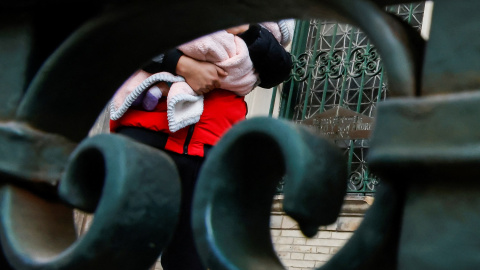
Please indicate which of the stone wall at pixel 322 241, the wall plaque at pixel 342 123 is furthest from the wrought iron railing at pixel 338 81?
the stone wall at pixel 322 241

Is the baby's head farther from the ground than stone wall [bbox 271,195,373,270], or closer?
farther from the ground

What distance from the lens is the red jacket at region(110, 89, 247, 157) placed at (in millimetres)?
2605

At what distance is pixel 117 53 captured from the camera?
2.99ft

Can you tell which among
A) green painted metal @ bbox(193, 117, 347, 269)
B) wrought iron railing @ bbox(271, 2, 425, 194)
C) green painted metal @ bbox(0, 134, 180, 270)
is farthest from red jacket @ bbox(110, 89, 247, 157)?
wrought iron railing @ bbox(271, 2, 425, 194)

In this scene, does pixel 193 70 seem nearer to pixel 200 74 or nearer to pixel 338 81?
pixel 200 74

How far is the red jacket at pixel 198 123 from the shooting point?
2605mm

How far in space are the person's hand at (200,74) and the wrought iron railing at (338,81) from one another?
3.32 m

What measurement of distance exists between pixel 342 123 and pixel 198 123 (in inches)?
141

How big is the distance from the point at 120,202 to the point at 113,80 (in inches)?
10.3

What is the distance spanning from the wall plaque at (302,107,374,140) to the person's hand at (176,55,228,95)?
3376mm

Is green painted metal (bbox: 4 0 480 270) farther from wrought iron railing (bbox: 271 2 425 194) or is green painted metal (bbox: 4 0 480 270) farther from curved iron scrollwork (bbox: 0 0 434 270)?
wrought iron railing (bbox: 271 2 425 194)

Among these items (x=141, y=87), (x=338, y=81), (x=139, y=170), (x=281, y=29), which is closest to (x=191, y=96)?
(x=141, y=87)

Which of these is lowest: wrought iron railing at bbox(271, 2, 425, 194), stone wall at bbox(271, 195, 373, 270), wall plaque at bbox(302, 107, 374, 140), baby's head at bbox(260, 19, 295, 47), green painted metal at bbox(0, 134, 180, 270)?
green painted metal at bbox(0, 134, 180, 270)

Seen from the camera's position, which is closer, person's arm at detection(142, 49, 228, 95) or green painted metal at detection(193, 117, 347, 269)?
green painted metal at detection(193, 117, 347, 269)
